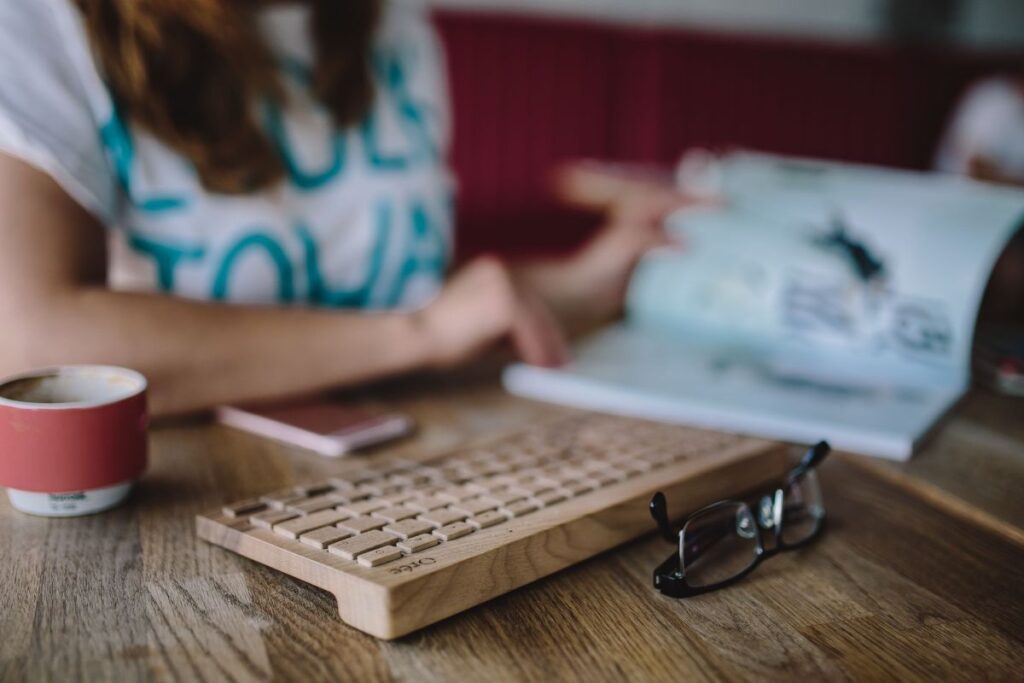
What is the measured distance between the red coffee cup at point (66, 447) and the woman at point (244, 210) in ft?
0.49

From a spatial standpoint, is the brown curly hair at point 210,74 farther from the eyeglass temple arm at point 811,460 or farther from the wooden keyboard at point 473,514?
the eyeglass temple arm at point 811,460

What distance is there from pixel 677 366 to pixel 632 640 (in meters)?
0.46

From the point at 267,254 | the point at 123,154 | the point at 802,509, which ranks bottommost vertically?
the point at 802,509

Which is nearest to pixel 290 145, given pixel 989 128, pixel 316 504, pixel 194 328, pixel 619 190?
pixel 194 328

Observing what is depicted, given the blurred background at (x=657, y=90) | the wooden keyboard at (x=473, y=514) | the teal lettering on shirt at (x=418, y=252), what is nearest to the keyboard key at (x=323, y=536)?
the wooden keyboard at (x=473, y=514)

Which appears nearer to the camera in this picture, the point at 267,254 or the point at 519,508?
the point at 519,508

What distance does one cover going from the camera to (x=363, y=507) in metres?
0.48

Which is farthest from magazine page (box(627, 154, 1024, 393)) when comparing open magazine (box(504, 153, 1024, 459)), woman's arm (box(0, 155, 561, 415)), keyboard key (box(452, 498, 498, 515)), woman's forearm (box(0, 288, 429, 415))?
keyboard key (box(452, 498, 498, 515))

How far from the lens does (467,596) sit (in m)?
0.42

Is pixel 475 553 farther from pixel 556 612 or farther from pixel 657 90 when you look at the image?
pixel 657 90

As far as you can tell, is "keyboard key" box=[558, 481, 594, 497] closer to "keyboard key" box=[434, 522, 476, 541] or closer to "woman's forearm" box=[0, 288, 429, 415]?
"keyboard key" box=[434, 522, 476, 541]

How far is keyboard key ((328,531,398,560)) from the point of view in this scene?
0.42 metres

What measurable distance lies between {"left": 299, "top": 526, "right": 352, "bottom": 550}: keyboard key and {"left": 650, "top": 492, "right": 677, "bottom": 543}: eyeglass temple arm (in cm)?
15

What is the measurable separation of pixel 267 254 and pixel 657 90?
5.50 feet
